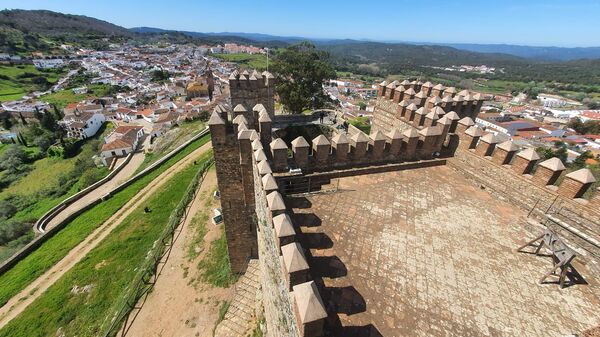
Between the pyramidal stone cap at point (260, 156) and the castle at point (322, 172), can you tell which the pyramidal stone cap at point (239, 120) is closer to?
the castle at point (322, 172)

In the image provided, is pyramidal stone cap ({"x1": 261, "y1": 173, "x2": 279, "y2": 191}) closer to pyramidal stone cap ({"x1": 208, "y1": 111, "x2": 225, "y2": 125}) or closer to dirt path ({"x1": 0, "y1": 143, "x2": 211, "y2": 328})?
pyramidal stone cap ({"x1": 208, "y1": 111, "x2": 225, "y2": 125})

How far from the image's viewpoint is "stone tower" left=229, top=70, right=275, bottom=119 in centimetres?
1452

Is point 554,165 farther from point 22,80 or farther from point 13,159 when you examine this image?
point 22,80

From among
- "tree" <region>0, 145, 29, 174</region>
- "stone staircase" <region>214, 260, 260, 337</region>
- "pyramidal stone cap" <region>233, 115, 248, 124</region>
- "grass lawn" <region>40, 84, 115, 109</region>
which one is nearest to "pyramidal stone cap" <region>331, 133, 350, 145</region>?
"pyramidal stone cap" <region>233, 115, 248, 124</region>

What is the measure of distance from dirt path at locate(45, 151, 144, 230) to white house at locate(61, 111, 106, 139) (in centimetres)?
3086

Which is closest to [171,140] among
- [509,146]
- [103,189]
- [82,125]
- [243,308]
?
[103,189]

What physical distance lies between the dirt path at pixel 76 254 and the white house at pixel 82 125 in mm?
51245

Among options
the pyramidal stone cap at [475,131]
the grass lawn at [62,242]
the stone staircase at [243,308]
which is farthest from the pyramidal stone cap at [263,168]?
the grass lawn at [62,242]

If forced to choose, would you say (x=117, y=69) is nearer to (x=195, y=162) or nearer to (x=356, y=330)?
(x=195, y=162)

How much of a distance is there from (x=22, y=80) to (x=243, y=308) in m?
Answer: 153

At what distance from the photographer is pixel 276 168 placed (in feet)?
27.2

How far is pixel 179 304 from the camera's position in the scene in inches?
552

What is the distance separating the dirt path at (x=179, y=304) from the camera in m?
13.0

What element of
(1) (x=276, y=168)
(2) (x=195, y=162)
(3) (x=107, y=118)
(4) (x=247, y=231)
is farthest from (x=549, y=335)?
(3) (x=107, y=118)
